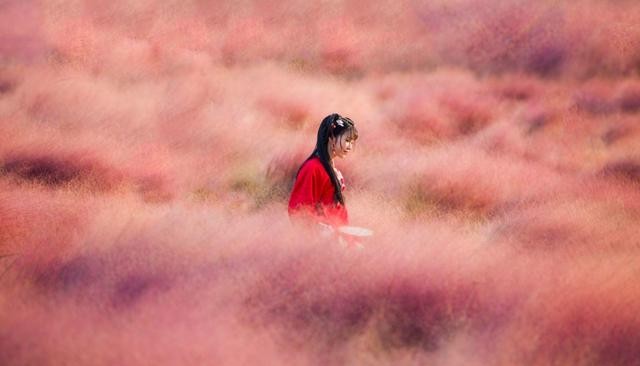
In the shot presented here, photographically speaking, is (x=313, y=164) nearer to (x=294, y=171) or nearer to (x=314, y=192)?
(x=314, y=192)

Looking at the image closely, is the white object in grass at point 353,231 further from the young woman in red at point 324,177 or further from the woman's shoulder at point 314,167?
the woman's shoulder at point 314,167

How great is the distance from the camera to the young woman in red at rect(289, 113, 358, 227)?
2.30 metres

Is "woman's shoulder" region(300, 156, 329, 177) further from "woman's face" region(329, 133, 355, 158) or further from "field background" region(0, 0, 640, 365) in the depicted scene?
"field background" region(0, 0, 640, 365)

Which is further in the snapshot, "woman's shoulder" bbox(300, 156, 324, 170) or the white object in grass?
"woman's shoulder" bbox(300, 156, 324, 170)

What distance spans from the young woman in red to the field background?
15 cm

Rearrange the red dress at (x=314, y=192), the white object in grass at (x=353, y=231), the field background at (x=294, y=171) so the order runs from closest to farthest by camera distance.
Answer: the field background at (x=294, y=171), the white object in grass at (x=353, y=231), the red dress at (x=314, y=192)

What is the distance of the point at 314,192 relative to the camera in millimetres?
2314

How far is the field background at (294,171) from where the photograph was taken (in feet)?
5.29

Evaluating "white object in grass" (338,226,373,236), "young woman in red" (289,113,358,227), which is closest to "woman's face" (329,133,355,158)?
"young woman in red" (289,113,358,227)

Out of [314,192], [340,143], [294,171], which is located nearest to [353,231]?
[314,192]

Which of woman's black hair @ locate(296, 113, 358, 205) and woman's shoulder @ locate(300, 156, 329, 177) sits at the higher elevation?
woman's black hair @ locate(296, 113, 358, 205)

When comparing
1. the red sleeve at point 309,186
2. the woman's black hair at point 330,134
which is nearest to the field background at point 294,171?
the red sleeve at point 309,186

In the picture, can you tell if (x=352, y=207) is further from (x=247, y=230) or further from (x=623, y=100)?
(x=623, y=100)

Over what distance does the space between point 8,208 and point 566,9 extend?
132 inches
